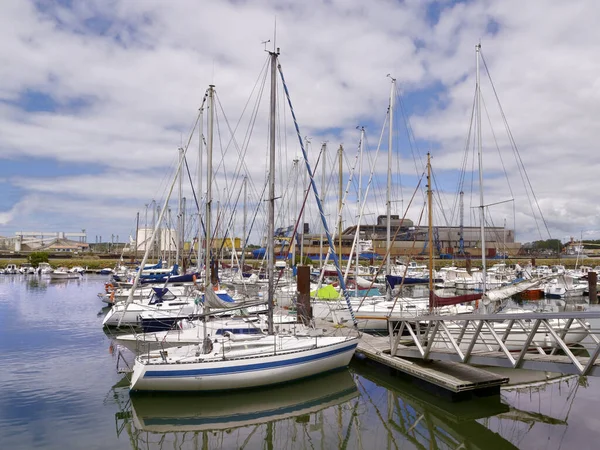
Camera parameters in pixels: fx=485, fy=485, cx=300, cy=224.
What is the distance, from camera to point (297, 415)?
16828 mm

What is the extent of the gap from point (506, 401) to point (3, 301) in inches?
1929

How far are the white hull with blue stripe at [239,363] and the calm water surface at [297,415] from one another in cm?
56

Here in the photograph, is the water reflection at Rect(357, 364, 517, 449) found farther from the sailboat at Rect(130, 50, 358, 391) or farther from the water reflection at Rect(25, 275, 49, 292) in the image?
the water reflection at Rect(25, 275, 49, 292)

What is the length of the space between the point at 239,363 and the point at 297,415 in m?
2.87

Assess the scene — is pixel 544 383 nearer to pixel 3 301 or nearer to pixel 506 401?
pixel 506 401

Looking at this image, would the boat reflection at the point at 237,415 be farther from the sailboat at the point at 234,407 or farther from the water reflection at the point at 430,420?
the water reflection at the point at 430,420

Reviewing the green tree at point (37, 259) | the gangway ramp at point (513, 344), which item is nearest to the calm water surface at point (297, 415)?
the gangway ramp at point (513, 344)

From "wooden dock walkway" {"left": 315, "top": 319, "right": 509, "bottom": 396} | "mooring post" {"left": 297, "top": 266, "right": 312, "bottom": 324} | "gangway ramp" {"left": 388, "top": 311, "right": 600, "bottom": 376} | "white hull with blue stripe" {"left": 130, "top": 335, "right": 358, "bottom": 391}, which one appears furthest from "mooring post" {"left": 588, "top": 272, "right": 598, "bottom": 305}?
"white hull with blue stripe" {"left": 130, "top": 335, "right": 358, "bottom": 391}

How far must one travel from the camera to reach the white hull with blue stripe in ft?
57.5

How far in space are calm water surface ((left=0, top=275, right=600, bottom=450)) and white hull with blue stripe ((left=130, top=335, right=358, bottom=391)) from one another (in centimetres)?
56

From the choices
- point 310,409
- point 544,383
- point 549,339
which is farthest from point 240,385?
point 549,339

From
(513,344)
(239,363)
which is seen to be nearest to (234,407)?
(239,363)

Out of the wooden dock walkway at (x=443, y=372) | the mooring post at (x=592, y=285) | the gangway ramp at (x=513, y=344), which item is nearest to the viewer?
the gangway ramp at (x=513, y=344)

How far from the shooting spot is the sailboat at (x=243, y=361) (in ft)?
57.6
